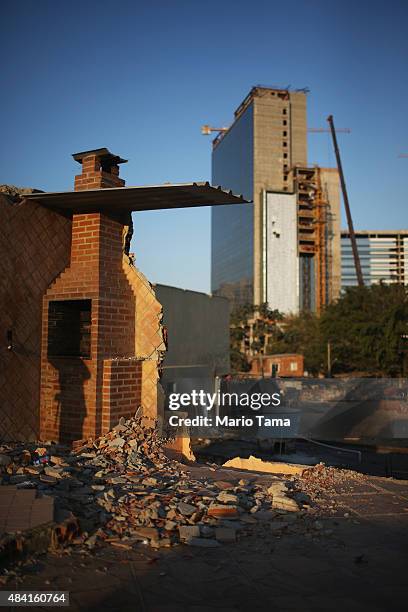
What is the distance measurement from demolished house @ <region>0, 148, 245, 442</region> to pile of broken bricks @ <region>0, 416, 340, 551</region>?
74 cm

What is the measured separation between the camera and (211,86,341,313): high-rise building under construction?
73.2 metres

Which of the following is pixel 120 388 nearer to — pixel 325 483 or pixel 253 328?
pixel 325 483

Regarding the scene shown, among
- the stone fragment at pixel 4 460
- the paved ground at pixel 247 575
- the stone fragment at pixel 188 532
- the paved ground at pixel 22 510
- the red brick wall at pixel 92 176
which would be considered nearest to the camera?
the paved ground at pixel 247 575

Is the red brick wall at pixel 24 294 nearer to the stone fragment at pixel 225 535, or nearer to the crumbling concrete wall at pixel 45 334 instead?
the crumbling concrete wall at pixel 45 334

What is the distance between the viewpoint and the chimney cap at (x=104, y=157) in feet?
24.0

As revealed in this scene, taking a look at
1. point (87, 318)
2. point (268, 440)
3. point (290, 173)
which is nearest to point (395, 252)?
point (290, 173)

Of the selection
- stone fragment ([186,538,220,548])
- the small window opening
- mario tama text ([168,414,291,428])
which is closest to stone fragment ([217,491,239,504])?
stone fragment ([186,538,220,548])

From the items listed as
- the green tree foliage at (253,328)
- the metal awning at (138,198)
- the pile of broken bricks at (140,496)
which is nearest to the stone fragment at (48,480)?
the pile of broken bricks at (140,496)

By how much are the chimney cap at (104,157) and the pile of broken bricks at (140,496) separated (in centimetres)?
392

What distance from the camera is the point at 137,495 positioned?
5066 millimetres

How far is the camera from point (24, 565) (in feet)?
11.8

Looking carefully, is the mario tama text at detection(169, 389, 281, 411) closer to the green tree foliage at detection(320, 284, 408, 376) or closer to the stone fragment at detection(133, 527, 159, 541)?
the green tree foliage at detection(320, 284, 408, 376)

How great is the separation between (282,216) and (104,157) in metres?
68.5

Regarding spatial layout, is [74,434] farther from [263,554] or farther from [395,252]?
[395,252]
